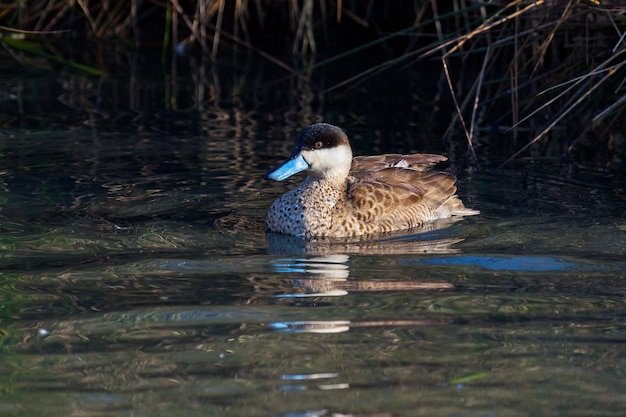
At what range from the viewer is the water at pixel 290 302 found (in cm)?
420

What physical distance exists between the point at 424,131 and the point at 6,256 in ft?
15.0

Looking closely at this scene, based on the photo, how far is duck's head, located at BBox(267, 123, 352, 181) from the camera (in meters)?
7.00

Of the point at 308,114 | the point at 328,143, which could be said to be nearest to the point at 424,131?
the point at 308,114

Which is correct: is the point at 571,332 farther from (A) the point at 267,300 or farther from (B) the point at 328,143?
(B) the point at 328,143

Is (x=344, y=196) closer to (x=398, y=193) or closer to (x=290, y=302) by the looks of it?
(x=398, y=193)

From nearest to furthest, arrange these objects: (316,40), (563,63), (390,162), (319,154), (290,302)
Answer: (290,302) → (319,154) → (390,162) → (563,63) → (316,40)

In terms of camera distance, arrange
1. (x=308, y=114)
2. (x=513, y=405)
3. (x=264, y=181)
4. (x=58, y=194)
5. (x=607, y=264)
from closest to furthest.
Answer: (x=513, y=405), (x=607, y=264), (x=58, y=194), (x=264, y=181), (x=308, y=114)

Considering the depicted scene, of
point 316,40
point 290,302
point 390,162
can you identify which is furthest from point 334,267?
point 316,40

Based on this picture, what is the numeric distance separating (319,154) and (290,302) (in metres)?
1.99

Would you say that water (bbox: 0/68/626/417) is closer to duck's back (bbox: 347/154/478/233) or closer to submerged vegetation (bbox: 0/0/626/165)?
duck's back (bbox: 347/154/478/233)

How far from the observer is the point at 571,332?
16.0ft

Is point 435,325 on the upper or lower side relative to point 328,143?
lower

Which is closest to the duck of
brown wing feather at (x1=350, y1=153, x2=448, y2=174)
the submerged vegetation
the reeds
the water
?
brown wing feather at (x1=350, y1=153, x2=448, y2=174)

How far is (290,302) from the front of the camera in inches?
207
